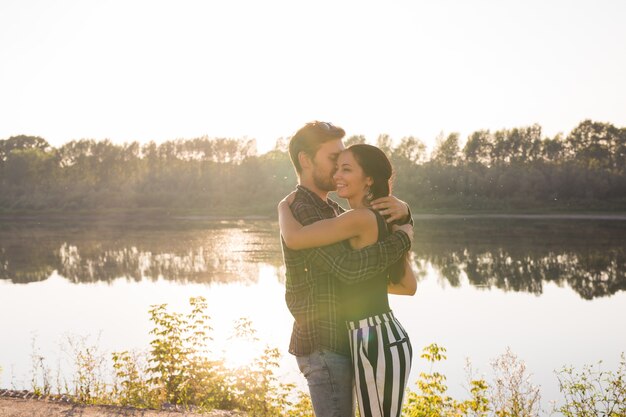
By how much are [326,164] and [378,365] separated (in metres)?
0.98

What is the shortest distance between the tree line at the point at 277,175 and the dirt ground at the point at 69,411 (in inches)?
2296

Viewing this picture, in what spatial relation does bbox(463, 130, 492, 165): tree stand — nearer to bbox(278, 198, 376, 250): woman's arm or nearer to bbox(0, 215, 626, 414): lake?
bbox(0, 215, 626, 414): lake

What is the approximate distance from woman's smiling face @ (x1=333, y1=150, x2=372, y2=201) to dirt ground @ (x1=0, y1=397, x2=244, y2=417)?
3855mm

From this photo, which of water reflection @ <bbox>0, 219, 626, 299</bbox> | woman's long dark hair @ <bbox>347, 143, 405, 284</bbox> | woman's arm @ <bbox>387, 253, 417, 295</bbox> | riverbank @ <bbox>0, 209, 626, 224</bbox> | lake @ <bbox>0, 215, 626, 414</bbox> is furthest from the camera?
riverbank @ <bbox>0, 209, 626, 224</bbox>

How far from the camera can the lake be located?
39.5ft

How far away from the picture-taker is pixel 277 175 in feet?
238

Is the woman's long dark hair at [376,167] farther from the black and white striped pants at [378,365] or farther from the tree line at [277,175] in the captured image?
the tree line at [277,175]

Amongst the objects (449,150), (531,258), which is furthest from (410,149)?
(531,258)

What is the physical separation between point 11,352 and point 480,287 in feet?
44.0

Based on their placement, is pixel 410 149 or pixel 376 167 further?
pixel 410 149

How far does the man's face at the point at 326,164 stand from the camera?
10.3ft

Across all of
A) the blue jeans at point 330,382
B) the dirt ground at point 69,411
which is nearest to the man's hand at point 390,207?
the blue jeans at point 330,382

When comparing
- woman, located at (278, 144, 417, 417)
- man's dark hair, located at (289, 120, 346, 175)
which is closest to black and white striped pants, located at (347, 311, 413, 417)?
woman, located at (278, 144, 417, 417)

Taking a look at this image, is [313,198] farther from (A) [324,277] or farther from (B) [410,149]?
(B) [410,149]
